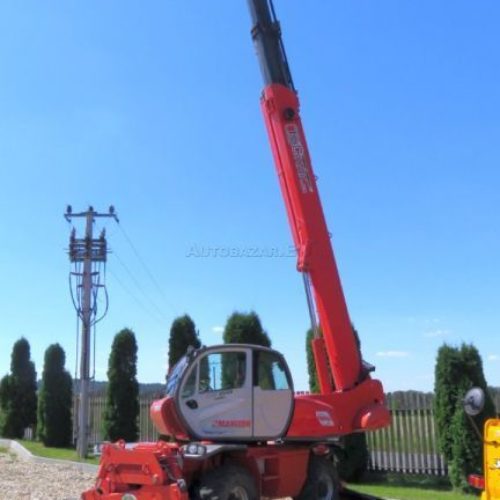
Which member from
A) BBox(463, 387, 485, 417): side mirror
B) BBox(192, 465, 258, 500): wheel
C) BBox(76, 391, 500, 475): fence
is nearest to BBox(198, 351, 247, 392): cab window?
BBox(192, 465, 258, 500): wheel

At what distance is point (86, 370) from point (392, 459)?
968 cm

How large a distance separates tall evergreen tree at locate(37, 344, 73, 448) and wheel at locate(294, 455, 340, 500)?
17.5m

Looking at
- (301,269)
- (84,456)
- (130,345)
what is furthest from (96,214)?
(301,269)

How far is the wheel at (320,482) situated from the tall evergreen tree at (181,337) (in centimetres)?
971

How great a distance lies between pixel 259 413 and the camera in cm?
995

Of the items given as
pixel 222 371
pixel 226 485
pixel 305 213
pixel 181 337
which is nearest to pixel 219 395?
pixel 222 371

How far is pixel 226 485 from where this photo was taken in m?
9.07

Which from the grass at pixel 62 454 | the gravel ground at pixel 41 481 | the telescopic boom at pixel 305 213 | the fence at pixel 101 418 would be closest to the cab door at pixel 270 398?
the telescopic boom at pixel 305 213

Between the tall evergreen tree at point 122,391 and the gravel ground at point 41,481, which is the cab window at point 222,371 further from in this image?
the tall evergreen tree at point 122,391

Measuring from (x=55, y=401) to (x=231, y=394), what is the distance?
1911 cm

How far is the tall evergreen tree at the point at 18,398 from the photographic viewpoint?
31266 millimetres

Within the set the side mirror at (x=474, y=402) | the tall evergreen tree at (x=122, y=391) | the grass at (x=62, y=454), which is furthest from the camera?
the tall evergreen tree at (x=122, y=391)

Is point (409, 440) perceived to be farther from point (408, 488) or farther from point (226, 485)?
point (226, 485)

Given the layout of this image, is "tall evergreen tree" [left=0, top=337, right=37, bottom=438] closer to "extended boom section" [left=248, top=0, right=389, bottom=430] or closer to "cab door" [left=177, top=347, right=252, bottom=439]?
"extended boom section" [left=248, top=0, right=389, bottom=430]
